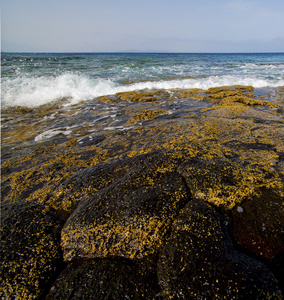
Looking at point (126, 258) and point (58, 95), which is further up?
point (58, 95)

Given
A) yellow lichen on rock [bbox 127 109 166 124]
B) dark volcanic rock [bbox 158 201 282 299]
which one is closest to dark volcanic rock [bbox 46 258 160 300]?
dark volcanic rock [bbox 158 201 282 299]

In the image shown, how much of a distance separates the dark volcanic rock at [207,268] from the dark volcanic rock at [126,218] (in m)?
0.18

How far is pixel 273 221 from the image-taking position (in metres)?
1.71

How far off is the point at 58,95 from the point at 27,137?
16.9 ft

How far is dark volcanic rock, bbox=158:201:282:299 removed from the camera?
45.0 inches

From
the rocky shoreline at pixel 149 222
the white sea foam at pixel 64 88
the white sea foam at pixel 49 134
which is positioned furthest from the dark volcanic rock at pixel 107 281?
the white sea foam at pixel 64 88

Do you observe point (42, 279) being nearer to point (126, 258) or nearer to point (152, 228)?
point (126, 258)

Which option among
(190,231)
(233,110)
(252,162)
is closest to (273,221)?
(190,231)

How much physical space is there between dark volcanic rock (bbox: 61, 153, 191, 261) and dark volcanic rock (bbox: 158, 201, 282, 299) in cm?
18

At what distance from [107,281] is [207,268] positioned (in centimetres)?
74

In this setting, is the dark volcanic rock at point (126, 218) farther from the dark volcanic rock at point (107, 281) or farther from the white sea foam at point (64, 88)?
the white sea foam at point (64, 88)

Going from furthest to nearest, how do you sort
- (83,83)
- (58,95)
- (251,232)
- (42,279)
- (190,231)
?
(83,83), (58,95), (251,232), (190,231), (42,279)

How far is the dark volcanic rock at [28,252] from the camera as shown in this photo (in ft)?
4.43

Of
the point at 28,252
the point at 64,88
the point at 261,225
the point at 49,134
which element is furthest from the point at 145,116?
the point at 64,88
